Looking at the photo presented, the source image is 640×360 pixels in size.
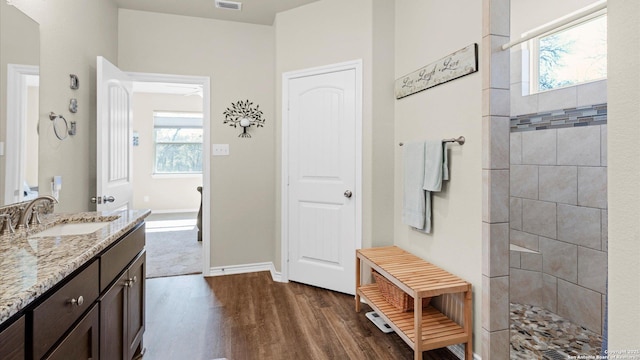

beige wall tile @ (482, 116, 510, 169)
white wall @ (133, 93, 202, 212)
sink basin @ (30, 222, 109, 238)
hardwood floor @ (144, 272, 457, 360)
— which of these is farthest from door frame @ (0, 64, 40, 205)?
white wall @ (133, 93, 202, 212)

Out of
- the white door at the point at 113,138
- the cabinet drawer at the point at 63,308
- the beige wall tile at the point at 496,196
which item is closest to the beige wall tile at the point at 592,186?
the beige wall tile at the point at 496,196

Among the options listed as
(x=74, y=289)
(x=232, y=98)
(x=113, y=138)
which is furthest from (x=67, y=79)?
(x=74, y=289)

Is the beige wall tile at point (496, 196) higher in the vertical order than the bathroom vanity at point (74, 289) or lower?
higher

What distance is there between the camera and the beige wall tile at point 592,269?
221cm

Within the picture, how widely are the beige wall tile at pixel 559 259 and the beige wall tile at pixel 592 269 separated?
36 mm

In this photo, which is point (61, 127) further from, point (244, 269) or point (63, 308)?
point (244, 269)

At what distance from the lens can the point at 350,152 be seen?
287 centimetres

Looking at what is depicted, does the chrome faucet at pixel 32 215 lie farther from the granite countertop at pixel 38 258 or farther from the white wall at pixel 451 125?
the white wall at pixel 451 125

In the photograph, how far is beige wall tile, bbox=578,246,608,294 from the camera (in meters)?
2.21

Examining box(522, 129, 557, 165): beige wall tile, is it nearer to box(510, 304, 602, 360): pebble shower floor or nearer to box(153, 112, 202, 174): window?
box(510, 304, 602, 360): pebble shower floor

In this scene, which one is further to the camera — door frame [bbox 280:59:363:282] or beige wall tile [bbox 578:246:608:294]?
door frame [bbox 280:59:363:282]

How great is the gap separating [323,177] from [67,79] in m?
2.05

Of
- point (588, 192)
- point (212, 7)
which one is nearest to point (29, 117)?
point (212, 7)

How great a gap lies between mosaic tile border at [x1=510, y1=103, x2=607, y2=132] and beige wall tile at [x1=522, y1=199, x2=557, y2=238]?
607 millimetres
